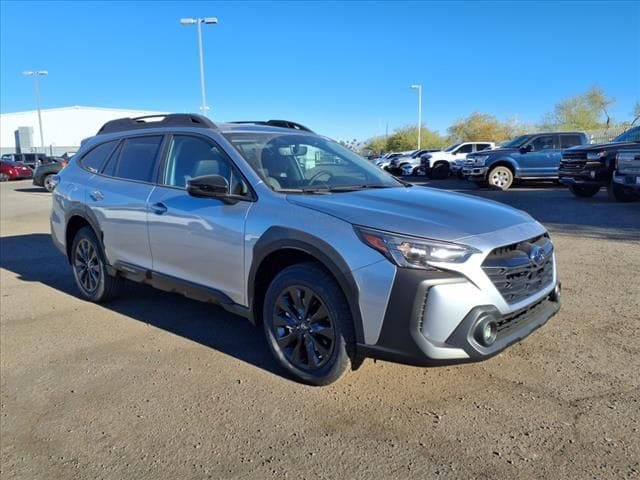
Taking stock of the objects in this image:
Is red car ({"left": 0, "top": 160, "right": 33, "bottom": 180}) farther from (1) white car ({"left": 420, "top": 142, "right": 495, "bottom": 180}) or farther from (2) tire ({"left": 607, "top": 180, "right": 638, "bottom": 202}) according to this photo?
(2) tire ({"left": 607, "top": 180, "right": 638, "bottom": 202})

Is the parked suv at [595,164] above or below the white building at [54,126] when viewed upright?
below

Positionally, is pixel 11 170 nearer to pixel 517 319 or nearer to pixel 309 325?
pixel 309 325

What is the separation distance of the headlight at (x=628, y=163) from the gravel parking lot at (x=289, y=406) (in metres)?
6.83

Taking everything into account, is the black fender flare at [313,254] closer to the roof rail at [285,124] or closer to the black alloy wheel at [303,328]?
the black alloy wheel at [303,328]

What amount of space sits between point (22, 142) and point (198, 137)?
82.1m

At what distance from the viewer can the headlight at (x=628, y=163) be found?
33.7 ft

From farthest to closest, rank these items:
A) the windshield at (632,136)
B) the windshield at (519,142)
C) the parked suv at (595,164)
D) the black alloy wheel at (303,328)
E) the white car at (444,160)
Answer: the white car at (444,160)
the windshield at (519,142)
the windshield at (632,136)
the parked suv at (595,164)
the black alloy wheel at (303,328)

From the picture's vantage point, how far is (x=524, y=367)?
3436 mm

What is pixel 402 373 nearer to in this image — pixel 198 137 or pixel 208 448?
pixel 208 448

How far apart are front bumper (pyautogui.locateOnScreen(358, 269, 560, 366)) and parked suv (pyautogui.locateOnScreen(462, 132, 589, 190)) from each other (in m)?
14.7

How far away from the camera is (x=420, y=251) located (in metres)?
2.76

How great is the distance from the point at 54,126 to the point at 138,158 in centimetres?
8208

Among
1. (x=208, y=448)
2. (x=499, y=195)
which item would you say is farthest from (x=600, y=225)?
(x=208, y=448)

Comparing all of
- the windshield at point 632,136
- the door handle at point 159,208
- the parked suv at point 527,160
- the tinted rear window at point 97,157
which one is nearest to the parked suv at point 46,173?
the parked suv at point 527,160
